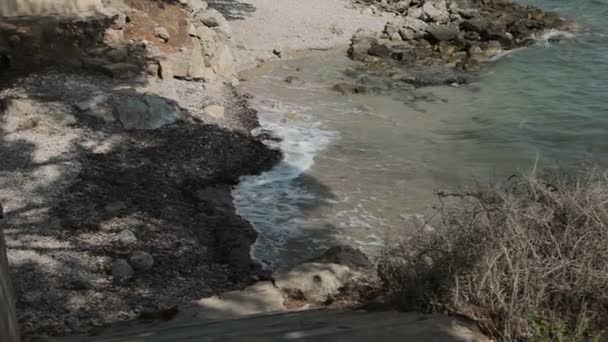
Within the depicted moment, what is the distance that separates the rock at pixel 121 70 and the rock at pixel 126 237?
527cm

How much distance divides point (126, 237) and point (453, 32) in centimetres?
1514

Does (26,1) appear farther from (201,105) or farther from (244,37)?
(244,37)

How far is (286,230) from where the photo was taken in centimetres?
859

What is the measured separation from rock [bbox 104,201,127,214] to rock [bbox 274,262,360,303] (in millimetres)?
2283

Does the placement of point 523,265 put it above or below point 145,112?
above

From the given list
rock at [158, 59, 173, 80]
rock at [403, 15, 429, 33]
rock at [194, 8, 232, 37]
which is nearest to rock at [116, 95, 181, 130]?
rock at [158, 59, 173, 80]

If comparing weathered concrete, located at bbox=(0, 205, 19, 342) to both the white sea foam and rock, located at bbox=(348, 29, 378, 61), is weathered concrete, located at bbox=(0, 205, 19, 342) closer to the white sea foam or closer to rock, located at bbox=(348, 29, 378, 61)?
the white sea foam

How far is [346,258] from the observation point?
23.0 feet

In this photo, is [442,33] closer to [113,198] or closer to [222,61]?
[222,61]

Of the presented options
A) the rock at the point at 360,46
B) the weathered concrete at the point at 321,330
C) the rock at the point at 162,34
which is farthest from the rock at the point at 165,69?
the weathered concrete at the point at 321,330

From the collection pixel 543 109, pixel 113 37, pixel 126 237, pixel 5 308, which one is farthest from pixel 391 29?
pixel 5 308

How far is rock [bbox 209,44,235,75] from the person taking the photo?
47.9 feet

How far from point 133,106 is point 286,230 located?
3.55 metres

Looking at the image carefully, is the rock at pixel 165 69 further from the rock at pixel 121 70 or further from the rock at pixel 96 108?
the rock at pixel 96 108
